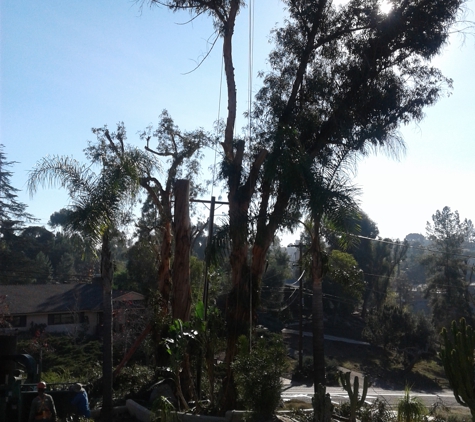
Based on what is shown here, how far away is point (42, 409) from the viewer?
10695mm

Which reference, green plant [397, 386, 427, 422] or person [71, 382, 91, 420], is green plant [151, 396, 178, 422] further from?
green plant [397, 386, 427, 422]

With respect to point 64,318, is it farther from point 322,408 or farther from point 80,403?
point 322,408

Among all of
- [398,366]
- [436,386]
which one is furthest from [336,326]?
[436,386]

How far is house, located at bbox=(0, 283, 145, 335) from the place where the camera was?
40750 mm

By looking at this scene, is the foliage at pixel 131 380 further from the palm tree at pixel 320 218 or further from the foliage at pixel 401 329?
the foliage at pixel 401 329

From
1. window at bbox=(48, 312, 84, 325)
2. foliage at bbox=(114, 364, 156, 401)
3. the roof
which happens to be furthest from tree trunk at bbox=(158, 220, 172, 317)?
window at bbox=(48, 312, 84, 325)

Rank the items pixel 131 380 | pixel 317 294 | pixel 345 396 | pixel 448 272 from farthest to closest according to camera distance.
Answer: pixel 448 272
pixel 345 396
pixel 131 380
pixel 317 294

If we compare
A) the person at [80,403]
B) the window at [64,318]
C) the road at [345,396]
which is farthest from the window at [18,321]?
the person at [80,403]

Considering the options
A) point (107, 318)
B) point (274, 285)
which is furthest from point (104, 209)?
point (274, 285)

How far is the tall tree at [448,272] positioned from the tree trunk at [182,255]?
110ft

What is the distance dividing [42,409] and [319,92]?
11.4m

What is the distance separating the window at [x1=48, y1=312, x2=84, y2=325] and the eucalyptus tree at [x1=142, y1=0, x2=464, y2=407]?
29.0 meters

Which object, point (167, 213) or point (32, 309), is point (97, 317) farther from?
point (167, 213)

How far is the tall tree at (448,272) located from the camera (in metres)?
48.2
